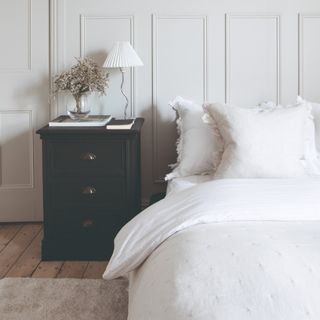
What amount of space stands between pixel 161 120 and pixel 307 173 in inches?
46.7

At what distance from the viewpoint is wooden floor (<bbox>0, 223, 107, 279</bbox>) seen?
299 centimetres

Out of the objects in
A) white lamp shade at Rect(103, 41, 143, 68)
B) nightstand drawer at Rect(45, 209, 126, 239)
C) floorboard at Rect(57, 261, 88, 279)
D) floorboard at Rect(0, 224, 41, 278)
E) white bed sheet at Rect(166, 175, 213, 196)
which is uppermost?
white lamp shade at Rect(103, 41, 143, 68)

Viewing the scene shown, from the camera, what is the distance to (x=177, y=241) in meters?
1.81

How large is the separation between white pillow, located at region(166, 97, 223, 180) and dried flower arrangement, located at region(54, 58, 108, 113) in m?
0.65

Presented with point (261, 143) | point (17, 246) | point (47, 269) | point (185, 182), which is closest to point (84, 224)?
point (47, 269)

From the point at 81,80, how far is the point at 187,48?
763 millimetres

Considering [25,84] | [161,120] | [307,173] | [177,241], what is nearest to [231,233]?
[177,241]

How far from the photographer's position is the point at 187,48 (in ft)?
11.8

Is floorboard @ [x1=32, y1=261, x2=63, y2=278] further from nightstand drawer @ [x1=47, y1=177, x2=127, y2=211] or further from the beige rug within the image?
nightstand drawer @ [x1=47, y1=177, x2=127, y2=211]

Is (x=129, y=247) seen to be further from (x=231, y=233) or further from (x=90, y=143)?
(x=90, y=143)

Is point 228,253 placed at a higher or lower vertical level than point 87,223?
higher

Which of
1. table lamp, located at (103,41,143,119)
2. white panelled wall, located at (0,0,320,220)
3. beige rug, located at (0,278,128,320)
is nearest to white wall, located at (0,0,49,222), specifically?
white panelled wall, located at (0,0,320,220)

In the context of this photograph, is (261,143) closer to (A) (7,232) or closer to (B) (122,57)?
(B) (122,57)

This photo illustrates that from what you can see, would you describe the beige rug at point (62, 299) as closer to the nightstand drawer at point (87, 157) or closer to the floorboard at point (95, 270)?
the floorboard at point (95, 270)
